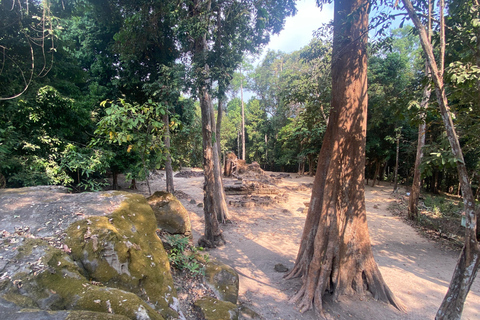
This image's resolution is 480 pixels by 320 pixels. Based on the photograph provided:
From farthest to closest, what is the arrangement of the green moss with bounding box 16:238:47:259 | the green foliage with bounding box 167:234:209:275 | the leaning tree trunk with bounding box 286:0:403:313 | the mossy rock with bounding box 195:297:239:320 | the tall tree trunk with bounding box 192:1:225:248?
the tall tree trunk with bounding box 192:1:225:248 → the leaning tree trunk with bounding box 286:0:403:313 → the green foliage with bounding box 167:234:209:275 → the mossy rock with bounding box 195:297:239:320 → the green moss with bounding box 16:238:47:259

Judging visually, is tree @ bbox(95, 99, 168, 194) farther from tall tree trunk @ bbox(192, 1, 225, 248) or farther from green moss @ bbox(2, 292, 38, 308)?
green moss @ bbox(2, 292, 38, 308)

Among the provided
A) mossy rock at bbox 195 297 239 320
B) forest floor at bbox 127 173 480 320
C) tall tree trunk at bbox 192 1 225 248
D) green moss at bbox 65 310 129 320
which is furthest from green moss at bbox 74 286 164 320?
tall tree trunk at bbox 192 1 225 248

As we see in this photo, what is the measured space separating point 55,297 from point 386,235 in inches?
376

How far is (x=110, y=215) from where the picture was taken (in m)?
2.79

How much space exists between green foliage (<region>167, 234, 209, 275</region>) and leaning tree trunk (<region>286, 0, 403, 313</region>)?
218 centimetres

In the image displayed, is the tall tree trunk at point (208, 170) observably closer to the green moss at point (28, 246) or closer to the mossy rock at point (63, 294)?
the green moss at point (28, 246)

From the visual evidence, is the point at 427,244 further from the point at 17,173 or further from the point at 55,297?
the point at 17,173

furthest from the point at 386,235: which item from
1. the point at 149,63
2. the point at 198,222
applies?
the point at 149,63

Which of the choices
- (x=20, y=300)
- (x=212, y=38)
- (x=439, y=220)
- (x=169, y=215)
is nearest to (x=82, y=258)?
(x=20, y=300)

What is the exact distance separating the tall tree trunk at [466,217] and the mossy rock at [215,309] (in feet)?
9.09

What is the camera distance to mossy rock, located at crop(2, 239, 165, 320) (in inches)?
65.8

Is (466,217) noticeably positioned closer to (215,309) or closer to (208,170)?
(215,309)

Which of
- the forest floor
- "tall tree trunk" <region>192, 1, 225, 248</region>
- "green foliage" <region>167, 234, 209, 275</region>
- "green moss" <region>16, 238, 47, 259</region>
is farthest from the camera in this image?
"tall tree trunk" <region>192, 1, 225, 248</region>

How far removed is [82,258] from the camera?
222cm
